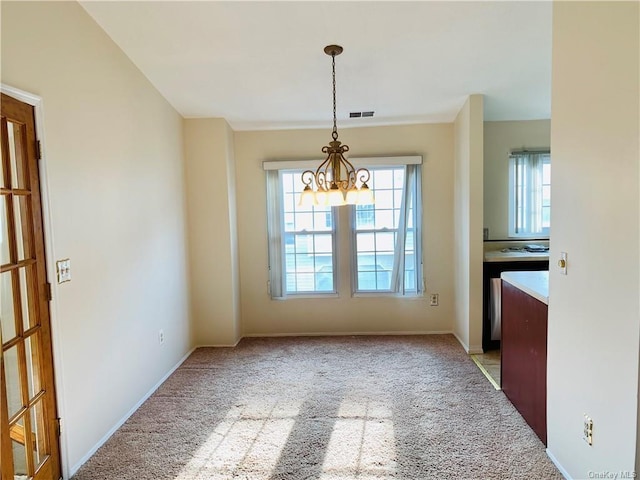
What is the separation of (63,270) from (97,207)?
1.61ft

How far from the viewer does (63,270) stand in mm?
2092

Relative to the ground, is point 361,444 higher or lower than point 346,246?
lower

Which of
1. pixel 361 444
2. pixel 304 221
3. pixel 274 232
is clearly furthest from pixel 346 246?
pixel 361 444

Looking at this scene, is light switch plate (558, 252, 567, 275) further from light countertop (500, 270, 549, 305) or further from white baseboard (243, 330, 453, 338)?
white baseboard (243, 330, 453, 338)

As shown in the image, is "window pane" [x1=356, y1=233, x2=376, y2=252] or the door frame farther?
"window pane" [x1=356, y1=233, x2=376, y2=252]

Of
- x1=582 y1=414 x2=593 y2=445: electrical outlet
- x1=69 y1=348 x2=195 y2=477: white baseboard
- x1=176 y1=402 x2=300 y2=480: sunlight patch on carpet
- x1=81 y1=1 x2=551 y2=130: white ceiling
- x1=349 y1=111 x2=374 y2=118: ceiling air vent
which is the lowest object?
x1=176 y1=402 x2=300 y2=480: sunlight patch on carpet

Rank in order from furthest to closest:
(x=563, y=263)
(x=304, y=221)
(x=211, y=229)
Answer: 1. (x=304, y=221)
2. (x=211, y=229)
3. (x=563, y=263)

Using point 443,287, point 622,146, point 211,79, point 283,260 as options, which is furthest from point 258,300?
point 622,146

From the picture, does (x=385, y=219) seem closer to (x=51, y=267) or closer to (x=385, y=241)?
(x=385, y=241)

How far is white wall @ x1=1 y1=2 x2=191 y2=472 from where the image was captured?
2021mm

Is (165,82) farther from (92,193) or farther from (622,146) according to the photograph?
(622,146)

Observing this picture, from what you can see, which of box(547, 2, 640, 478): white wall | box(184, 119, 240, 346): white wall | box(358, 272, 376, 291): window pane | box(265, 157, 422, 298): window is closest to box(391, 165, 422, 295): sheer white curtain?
box(265, 157, 422, 298): window

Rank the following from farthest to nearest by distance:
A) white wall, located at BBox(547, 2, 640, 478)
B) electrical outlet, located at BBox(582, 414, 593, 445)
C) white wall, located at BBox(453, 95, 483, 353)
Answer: white wall, located at BBox(453, 95, 483, 353), electrical outlet, located at BBox(582, 414, 593, 445), white wall, located at BBox(547, 2, 640, 478)

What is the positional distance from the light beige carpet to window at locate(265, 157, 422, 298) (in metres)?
0.90
